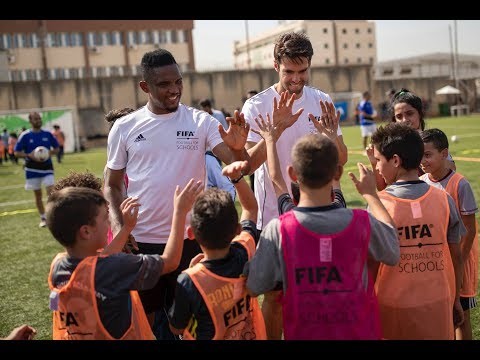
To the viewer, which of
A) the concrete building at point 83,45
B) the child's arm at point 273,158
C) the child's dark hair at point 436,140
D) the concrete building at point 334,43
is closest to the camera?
the child's arm at point 273,158

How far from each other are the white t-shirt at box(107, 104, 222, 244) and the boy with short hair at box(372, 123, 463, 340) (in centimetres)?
132

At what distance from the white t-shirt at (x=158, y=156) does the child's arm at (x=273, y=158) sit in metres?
0.48

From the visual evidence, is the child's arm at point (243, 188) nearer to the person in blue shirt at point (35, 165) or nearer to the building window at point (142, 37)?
the person in blue shirt at point (35, 165)

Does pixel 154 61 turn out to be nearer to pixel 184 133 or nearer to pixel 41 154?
pixel 184 133

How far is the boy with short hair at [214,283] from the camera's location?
2.84 m

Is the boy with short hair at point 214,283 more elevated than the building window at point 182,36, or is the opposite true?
the building window at point 182,36

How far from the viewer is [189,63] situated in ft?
219

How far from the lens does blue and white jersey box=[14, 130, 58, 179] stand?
11.7m

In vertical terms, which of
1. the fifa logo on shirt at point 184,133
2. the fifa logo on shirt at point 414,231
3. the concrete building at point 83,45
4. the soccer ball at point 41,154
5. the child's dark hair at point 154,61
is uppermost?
the concrete building at point 83,45

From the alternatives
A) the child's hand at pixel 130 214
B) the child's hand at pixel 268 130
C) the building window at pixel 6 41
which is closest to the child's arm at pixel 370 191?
the child's hand at pixel 268 130

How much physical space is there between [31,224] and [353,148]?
1518 cm

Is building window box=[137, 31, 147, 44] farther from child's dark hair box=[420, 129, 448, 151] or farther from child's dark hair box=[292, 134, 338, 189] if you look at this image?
child's dark hair box=[292, 134, 338, 189]

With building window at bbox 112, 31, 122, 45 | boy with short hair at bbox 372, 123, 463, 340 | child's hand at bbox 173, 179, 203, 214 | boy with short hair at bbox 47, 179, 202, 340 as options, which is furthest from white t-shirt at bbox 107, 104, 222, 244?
building window at bbox 112, 31, 122, 45

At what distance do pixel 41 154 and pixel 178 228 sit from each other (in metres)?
9.35
